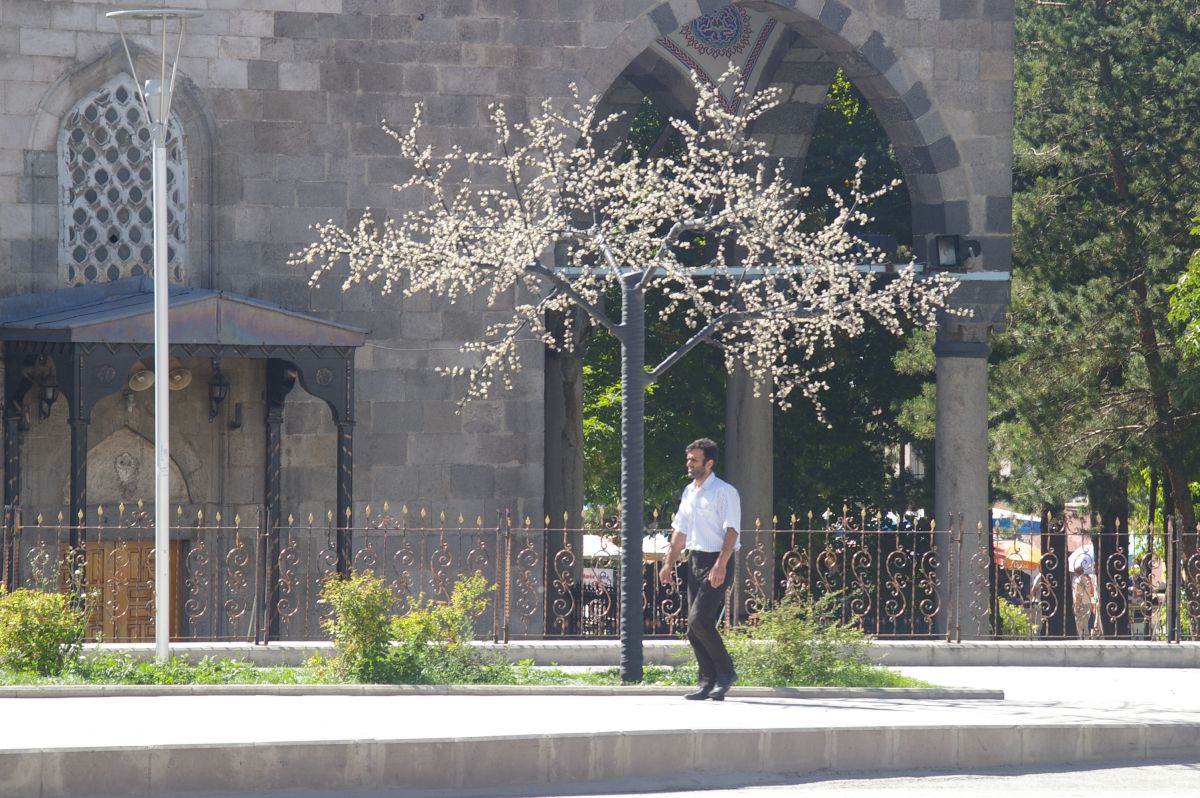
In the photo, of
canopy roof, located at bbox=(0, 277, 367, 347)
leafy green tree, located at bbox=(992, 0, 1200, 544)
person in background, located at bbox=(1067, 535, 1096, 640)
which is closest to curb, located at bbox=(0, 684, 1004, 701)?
canopy roof, located at bbox=(0, 277, 367, 347)

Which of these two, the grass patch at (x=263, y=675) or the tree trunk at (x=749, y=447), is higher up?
the tree trunk at (x=749, y=447)

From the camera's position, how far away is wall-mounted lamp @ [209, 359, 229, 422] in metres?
18.6

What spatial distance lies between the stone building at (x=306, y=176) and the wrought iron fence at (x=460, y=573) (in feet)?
1.64

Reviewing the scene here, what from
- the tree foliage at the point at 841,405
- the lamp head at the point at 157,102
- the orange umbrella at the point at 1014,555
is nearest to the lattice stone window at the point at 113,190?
the lamp head at the point at 157,102

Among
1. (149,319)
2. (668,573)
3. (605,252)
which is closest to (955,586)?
(605,252)

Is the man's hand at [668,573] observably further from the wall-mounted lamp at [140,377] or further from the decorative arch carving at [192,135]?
the decorative arch carving at [192,135]

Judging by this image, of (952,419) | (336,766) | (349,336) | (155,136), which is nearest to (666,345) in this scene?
(952,419)

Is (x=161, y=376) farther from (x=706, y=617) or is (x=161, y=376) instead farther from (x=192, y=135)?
(x=192, y=135)

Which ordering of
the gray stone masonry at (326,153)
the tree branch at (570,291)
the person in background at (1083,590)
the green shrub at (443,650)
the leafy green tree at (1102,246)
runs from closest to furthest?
the green shrub at (443,650), the tree branch at (570,291), the gray stone masonry at (326,153), the person in background at (1083,590), the leafy green tree at (1102,246)

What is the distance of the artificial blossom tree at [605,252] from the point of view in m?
13.2

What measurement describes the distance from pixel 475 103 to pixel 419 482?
3.76 metres

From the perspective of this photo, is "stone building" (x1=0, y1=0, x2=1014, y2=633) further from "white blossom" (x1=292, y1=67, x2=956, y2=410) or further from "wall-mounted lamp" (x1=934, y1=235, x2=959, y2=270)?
"white blossom" (x1=292, y1=67, x2=956, y2=410)

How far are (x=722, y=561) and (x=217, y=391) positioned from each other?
868cm

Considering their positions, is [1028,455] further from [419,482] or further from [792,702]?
[792,702]
